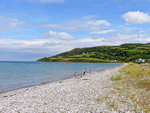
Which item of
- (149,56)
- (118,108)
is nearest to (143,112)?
(118,108)

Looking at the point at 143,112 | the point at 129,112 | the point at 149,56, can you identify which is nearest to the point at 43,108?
the point at 129,112

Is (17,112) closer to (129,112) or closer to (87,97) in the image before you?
(87,97)

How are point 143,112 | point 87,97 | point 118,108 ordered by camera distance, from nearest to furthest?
point 143,112 → point 118,108 → point 87,97

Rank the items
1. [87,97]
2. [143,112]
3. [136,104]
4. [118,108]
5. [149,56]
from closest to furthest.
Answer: [143,112]
[118,108]
[136,104]
[87,97]
[149,56]

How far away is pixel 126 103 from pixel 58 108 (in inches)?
222

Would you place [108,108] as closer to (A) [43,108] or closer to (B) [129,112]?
(B) [129,112]

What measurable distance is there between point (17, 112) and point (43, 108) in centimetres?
190

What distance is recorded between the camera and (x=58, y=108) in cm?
1173

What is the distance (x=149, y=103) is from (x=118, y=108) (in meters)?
3.16

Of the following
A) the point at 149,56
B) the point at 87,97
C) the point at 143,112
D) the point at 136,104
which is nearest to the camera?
the point at 143,112

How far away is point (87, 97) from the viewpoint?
15.0 metres

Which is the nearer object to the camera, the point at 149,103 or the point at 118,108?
the point at 118,108

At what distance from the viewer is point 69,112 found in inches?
422

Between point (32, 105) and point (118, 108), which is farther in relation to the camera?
point (32, 105)
